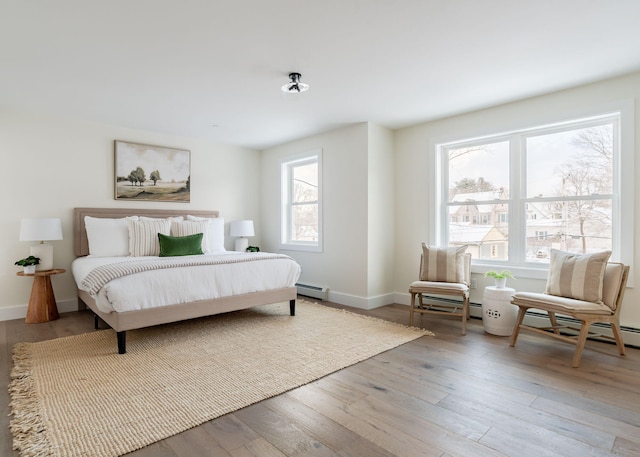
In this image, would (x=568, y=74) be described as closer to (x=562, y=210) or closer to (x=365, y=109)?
(x=562, y=210)

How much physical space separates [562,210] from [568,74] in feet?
4.21

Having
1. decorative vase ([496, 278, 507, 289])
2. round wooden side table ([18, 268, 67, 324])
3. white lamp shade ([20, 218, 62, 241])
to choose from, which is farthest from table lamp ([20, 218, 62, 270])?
decorative vase ([496, 278, 507, 289])

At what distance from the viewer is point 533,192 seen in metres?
3.69

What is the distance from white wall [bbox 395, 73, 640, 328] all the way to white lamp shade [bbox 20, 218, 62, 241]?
4081 millimetres

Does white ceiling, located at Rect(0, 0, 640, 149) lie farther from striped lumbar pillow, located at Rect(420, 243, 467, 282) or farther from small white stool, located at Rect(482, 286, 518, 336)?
small white stool, located at Rect(482, 286, 518, 336)

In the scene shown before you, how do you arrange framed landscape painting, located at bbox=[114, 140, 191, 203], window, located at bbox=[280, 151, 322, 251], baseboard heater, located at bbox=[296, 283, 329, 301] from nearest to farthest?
framed landscape painting, located at bbox=[114, 140, 191, 203] → baseboard heater, located at bbox=[296, 283, 329, 301] → window, located at bbox=[280, 151, 322, 251]

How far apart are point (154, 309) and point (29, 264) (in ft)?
6.17

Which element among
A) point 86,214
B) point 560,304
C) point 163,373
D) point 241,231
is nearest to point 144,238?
point 86,214

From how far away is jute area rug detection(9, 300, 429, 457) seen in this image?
5.80 ft

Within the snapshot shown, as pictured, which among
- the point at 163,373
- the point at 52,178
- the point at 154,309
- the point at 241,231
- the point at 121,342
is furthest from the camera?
the point at 241,231

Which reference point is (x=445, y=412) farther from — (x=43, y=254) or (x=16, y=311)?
(x=16, y=311)

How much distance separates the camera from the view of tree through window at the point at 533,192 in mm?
3303

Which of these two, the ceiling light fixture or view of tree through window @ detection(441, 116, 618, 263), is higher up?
the ceiling light fixture

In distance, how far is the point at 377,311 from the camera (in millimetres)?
4285
